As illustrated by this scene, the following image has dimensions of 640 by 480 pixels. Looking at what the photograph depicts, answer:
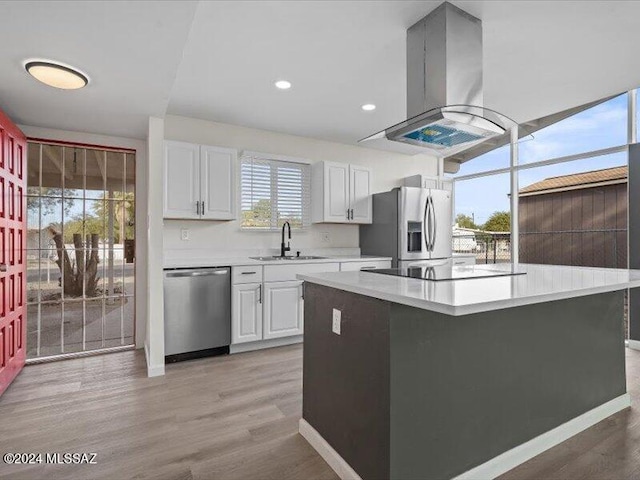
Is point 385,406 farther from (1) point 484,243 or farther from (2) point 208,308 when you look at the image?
(1) point 484,243

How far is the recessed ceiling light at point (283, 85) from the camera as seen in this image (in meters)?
3.12

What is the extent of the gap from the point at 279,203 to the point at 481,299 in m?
3.43

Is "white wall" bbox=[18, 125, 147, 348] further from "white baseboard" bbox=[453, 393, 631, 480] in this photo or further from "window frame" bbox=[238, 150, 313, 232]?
"white baseboard" bbox=[453, 393, 631, 480]

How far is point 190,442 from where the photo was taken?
1.98 m

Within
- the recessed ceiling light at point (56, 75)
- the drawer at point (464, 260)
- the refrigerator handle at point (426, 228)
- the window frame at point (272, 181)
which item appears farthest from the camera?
the drawer at point (464, 260)

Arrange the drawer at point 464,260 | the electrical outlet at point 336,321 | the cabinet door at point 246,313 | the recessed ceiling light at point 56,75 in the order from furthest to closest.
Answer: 1. the drawer at point 464,260
2. the cabinet door at point 246,313
3. the recessed ceiling light at point 56,75
4. the electrical outlet at point 336,321

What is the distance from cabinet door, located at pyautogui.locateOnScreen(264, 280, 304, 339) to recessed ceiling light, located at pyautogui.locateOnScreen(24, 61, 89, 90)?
2.22 meters

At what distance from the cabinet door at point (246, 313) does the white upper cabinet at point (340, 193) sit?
4.58 feet

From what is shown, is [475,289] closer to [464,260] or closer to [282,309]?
[282,309]

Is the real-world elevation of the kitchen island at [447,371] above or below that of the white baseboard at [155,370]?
above

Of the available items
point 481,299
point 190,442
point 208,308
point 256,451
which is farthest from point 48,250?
point 481,299

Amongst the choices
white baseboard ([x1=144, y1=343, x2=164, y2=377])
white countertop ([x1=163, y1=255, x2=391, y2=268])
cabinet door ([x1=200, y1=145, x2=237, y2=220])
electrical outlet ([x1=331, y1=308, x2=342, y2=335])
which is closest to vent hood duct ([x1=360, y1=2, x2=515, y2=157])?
electrical outlet ([x1=331, y1=308, x2=342, y2=335])

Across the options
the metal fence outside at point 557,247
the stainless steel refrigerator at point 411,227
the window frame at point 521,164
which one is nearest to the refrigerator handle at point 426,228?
the stainless steel refrigerator at point 411,227

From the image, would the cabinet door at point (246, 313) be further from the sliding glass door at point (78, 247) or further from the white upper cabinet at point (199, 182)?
the sliding glass door at point (78, 247)
